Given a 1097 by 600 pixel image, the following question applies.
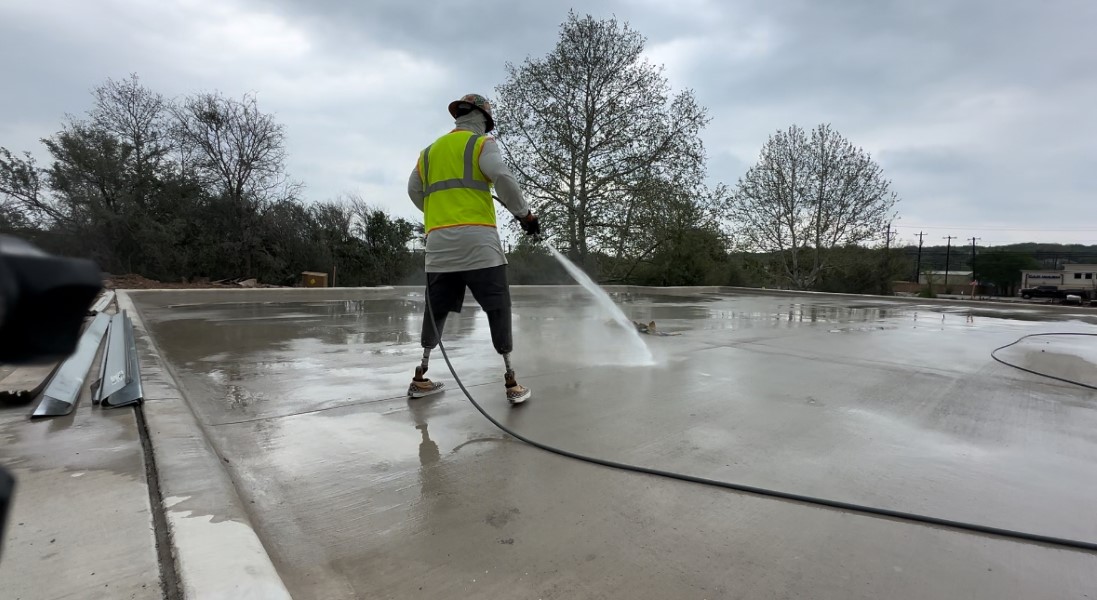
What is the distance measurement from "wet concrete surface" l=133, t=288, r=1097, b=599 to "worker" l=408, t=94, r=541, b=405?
1.69 feet

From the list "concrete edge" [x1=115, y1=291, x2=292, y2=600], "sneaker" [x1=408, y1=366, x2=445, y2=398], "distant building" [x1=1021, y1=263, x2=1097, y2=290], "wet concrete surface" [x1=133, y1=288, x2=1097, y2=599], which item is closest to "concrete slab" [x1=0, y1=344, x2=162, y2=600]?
"concrete edge" [x1=115, y1=291, x2=292, y2=600]

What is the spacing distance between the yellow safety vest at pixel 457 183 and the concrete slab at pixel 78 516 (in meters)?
1.88

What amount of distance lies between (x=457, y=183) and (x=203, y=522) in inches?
86.1

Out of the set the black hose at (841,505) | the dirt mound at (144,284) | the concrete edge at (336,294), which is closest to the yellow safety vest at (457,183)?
the black hose at (841,505)

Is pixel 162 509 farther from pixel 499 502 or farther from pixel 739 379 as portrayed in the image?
pixel 739 379

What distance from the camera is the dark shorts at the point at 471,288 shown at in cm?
328

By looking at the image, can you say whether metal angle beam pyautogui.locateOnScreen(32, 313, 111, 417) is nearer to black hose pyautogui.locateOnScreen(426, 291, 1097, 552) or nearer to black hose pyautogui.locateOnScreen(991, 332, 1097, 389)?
black hose pyautogui.locateOnScreen(426, 291, 1097, 552)

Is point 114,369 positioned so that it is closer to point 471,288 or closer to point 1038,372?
point 471,288

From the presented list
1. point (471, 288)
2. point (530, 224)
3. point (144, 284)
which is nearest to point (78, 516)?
point (471, 288)

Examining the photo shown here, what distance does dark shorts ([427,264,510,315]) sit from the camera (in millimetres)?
3279

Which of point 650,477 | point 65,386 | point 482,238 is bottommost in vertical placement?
point 650,477

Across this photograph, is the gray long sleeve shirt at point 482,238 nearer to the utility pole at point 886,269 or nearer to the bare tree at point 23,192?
the bare tree at point 23,192

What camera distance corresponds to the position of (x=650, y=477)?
2299 millimetres

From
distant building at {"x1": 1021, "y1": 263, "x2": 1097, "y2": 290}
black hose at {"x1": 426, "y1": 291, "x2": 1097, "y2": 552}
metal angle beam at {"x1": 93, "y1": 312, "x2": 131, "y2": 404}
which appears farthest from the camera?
distant building at {"x1": 1021, "y1": 263, "x2": 1097, "y2": 290}
